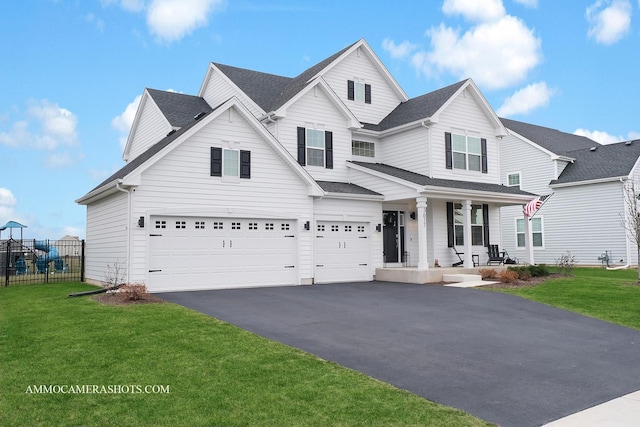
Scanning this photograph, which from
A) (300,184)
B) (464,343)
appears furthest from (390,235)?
(464,343)

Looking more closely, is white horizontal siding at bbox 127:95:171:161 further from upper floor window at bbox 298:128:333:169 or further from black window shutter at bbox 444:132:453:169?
black window shutter at bbox 444:132:453:169

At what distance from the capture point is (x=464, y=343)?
8.88 meters

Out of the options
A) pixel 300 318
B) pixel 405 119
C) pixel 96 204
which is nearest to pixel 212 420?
pixel 300 318

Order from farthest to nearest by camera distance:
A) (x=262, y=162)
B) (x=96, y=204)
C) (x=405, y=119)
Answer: (x=405, y=119) < (x=96, y=204) < (x=262, y=162)

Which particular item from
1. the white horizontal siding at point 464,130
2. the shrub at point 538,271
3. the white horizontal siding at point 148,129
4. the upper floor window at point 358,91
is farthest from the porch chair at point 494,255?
the white horizontal siding at point 148,129

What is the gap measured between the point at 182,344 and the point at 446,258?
15.6 meters

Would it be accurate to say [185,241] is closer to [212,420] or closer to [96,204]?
[96,204]

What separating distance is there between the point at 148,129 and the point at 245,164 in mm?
9848

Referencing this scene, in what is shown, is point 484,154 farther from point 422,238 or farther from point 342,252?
point 342,252

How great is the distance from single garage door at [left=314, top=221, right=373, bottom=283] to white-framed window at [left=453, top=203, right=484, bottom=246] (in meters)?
4.48

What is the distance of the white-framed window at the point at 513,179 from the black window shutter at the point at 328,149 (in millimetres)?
15041

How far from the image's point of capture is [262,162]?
17219mm

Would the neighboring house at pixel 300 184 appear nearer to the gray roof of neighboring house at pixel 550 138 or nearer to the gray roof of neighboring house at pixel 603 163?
the gray roof of neighboring house at pixel 603 163

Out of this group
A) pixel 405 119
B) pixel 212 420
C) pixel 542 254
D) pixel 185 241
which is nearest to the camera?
pixel 212 420
